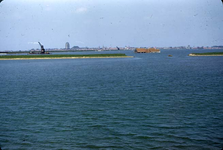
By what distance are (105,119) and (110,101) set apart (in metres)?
5.55

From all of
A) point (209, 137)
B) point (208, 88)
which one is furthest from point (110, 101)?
point (208, 88)

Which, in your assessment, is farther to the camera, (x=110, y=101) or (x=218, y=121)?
(x=110, y=101)

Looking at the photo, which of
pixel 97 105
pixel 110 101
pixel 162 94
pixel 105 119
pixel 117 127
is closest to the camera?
pixel 117 127

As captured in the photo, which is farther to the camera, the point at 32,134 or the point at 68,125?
the point at 68,125

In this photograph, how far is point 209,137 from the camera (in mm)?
14617

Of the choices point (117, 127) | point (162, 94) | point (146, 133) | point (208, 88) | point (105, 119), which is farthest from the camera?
point (208, 88)

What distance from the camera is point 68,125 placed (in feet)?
55.5

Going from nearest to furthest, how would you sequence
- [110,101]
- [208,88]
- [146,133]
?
[146,133] < [110,101] < [208,88]

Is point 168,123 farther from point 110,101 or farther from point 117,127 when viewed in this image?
point 110,101

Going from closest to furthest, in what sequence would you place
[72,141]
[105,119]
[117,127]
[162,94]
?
[72,141] → [117,127] → [105,119] → [162,94]

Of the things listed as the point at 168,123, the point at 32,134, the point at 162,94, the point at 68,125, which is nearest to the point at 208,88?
the point at 162,94

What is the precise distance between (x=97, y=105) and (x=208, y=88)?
14928 mm

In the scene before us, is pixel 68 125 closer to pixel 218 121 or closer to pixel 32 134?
pixel 32 134

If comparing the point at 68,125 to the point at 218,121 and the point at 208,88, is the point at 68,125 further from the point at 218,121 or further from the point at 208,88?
the point at 208,88
